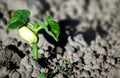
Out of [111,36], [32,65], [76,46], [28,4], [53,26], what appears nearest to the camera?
[53,26]

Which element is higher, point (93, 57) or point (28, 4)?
point (28, 4)

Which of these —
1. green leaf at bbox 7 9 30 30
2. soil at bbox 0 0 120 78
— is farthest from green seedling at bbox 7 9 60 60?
soil at bbox 0 0 120 78

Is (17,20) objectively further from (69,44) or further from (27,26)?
(69,44)

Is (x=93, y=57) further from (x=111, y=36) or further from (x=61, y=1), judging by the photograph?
(x=61, y=1)

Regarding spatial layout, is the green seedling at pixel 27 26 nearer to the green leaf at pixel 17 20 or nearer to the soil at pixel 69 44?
the green leaf at pixel 17 20

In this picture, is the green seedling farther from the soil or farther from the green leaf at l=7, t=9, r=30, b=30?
the soil

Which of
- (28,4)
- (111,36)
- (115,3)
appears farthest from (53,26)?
(115,3)

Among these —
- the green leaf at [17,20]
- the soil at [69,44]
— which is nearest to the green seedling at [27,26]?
the green leaf at [17,20]

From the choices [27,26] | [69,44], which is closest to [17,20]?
[27,26]

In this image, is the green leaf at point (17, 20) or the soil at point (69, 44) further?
the soil at point (69, 44)
